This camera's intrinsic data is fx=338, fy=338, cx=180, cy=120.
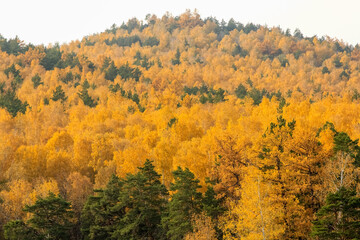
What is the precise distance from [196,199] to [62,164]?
95.6ft

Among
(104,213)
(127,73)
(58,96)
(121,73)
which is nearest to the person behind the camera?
(104,213)

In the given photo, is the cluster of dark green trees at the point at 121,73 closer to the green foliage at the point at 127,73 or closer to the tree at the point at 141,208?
the green foliage at the point at 127,73

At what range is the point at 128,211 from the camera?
38.8 metres

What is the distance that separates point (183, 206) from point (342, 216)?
15483mm

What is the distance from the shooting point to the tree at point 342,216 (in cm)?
2427

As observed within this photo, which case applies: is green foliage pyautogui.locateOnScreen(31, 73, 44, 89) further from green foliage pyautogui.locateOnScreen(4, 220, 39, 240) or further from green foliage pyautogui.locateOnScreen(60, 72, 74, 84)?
green foliage pyautogui.locateOnScreen(4, 220, 39, 240)

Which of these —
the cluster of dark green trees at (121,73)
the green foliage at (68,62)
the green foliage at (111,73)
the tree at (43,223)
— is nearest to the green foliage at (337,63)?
the cluster of dark green trees at (121,73)

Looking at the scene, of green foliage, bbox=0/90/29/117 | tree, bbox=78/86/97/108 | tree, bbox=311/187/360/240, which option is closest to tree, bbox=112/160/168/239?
tree, bbox=311/187/360/240

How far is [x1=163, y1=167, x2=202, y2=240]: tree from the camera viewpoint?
113 ft

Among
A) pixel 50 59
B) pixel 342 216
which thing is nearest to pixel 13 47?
pixel 50 59

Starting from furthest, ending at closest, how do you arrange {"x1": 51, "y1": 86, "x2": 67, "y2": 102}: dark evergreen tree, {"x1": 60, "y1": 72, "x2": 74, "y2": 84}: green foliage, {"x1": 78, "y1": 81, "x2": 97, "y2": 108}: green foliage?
{"x1": 60, "y1": 72, "x2": 74, "y2": 84}: green foliage
{"x1": 51, "y1": 86, "x2": 67, "y2": 102}: dark evergreen tree
{"x1": 78, "y1": 81, "x2": 97, "y2": 108}: green foliage

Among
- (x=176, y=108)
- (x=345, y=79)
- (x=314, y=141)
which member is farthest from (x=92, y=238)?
(x=345, y=79)

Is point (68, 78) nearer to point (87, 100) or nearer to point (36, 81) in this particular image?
point (36, 81)

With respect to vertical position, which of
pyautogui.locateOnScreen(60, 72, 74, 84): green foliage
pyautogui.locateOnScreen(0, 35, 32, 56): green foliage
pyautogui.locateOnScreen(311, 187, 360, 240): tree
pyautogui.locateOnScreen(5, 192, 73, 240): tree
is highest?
pyautogui.locateOnScreen(0, 35, 32, 56): green foliage
